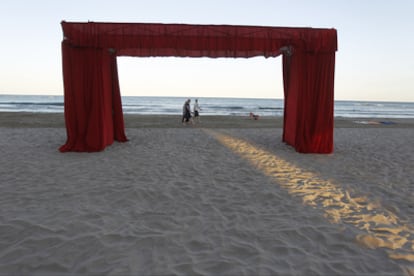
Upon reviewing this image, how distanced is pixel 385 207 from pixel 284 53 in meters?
5.45

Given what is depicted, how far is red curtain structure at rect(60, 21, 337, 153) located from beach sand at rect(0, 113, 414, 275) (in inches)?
38.8

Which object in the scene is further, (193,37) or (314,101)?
(314,101)

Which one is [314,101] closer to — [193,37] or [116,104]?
[193,37]

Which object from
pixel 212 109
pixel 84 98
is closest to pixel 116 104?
pixel 84 98

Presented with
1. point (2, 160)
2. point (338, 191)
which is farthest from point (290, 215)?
point (2, 160)

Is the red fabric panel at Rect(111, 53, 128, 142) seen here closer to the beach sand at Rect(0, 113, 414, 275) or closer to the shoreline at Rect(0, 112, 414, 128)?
the beach sand at Rect(0, 113, 414, 275)

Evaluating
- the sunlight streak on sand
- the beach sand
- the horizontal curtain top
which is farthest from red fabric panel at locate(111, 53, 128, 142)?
the sunlight streak on sand

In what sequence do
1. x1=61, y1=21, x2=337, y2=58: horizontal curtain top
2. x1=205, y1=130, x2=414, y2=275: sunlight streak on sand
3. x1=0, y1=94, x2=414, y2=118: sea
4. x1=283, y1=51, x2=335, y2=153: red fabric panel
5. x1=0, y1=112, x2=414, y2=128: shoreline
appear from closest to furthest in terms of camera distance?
x1=205, y1=130, x2=414, y2=275: sunlight streak on sand → x1=61, y1=21, x2=337, y2=58: horizontal curtain top → x1=283, y1=51, x2=335, y2=153: red fabric panel → x1=0, y1=112, x2=414, y2=128: shoreline → x1=0, y1=94, x2=414, y2=118: sea

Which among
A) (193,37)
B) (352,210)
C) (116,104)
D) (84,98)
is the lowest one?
(352,210)

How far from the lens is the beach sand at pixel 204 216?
2051mm

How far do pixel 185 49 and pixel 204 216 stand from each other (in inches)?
168

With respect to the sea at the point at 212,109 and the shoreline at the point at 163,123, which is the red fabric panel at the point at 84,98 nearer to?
the shoreline at the point at 163,123

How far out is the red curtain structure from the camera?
5805 mm

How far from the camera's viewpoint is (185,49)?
5.96 metres
